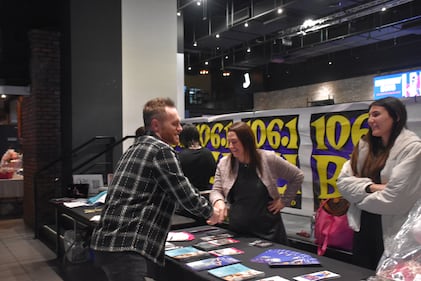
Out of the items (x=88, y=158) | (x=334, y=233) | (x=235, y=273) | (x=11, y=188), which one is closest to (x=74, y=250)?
(x=88, y=158)

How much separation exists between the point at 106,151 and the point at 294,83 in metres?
9.88

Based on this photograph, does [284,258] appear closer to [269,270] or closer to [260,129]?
[269,270]

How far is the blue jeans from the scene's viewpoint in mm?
1658

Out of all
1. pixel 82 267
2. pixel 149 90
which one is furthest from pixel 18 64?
pixel 82 267

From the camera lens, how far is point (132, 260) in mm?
1665

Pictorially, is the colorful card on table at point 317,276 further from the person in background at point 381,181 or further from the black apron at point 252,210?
the black apron at point 252,210

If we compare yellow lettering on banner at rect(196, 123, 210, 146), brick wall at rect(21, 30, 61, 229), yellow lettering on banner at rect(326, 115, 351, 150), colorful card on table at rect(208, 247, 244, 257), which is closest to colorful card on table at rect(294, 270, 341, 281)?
colorful card on table at rect(208, 247, 244, 257)

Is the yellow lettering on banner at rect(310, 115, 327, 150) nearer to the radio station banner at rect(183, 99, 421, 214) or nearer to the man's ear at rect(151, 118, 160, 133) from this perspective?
the radio station banner at rect(183, 99, 421, 214)

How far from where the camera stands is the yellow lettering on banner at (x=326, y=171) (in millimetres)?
2936

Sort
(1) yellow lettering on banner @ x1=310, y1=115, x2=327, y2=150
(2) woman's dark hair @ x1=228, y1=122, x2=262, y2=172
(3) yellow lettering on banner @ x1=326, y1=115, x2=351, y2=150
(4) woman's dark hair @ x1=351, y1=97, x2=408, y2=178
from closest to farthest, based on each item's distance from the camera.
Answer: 1. (4) woman's dark hair @ x1=351, y1=97, x2=408, y2=178
2. (2) woman's dark hair @ x1=228, y1=122, x2=262, y2=172
3. (3) yellow lettering on banner @ x1=326, y1=115, x2=351, y2=150
4. (1) yellow lettering on banner @ x1=310, y1=115, x2=327, y2=150

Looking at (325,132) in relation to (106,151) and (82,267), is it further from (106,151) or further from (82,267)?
(106,151)

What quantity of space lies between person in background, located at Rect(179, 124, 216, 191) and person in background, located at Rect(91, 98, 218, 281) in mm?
1747

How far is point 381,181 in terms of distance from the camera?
2.00 metres

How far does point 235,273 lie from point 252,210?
2.41 feet
